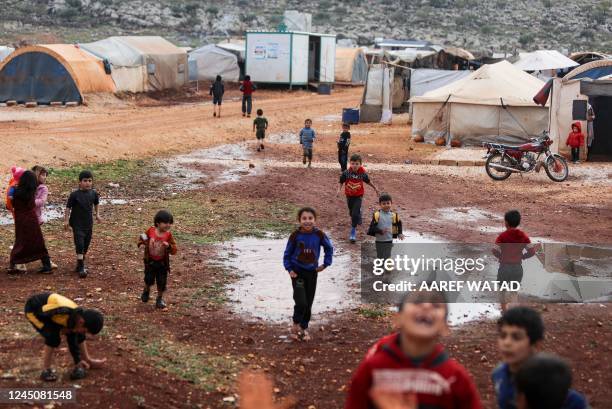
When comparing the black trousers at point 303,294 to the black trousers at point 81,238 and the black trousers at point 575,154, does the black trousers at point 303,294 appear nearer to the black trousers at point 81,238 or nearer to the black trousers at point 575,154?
the black trousers at point 81,238

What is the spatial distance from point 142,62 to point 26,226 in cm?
2783

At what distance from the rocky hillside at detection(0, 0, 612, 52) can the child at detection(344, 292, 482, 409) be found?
192 ft

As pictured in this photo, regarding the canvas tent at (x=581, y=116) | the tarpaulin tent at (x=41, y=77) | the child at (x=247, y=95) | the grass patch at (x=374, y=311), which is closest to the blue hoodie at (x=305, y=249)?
the grass patch at (x=374, y=311)

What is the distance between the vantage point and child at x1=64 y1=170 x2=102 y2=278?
35.0ft

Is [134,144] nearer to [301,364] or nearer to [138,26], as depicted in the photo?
A: [301,364]

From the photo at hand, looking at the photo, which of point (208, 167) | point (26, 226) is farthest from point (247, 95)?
point (26, 226)

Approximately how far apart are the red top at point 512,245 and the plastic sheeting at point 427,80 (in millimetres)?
24546

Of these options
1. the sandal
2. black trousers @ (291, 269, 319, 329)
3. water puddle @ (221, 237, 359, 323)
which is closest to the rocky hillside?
water puddle @ (221, 237, 359, 323)

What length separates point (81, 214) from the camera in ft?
35.3

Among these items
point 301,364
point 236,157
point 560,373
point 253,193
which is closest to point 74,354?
point 301,364

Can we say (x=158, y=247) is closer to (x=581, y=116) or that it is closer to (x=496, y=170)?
(x=496, y=170)

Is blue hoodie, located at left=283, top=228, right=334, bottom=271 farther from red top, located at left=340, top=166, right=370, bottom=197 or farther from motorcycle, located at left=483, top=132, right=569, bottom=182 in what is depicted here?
motorcycle, located at left=483, top=132, right=569, bottom=182

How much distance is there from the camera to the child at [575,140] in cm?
2286

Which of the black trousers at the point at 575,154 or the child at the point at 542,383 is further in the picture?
the black trousers at the point at 575,154
